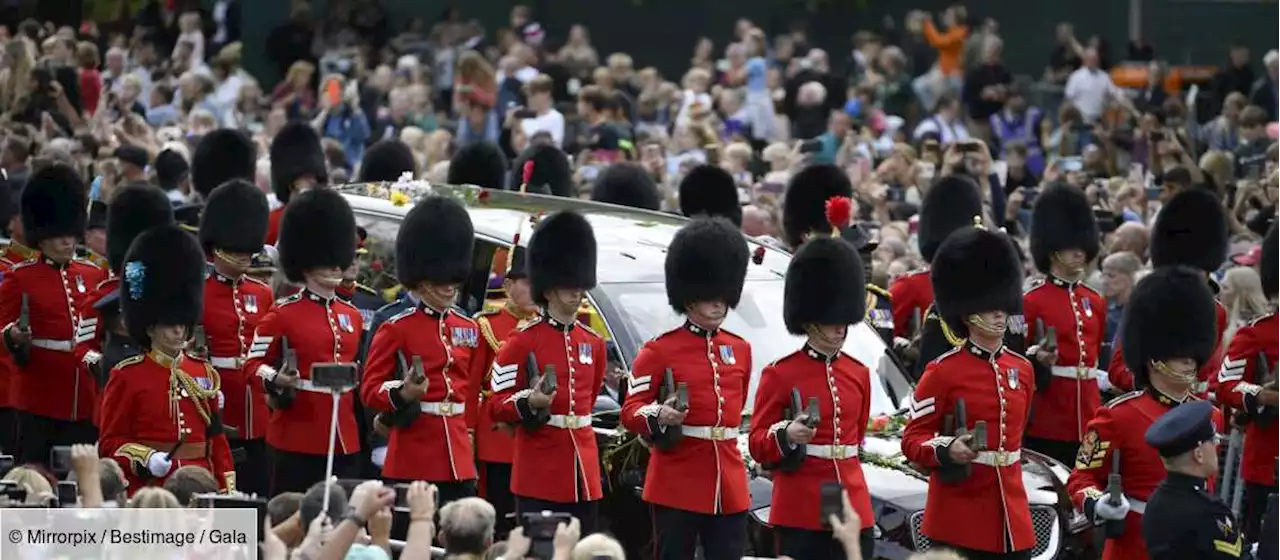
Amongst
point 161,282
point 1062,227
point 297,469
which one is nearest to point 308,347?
point 297,469

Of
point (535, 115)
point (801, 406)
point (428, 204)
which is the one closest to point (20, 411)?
point (428, 204)

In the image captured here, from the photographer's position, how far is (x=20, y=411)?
1112cm

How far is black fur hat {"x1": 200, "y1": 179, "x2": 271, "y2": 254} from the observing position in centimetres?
1046

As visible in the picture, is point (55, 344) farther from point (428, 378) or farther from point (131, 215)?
point (428, 378)

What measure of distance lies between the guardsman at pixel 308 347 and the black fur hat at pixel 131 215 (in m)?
1.28

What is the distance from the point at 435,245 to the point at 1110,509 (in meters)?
2.96

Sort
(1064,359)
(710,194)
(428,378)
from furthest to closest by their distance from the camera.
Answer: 1. (710,194)
2. (1064,359)
3. (428,378)

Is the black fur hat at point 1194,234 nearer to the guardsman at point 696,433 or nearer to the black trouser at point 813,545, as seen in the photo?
the guardsman at point 696,433

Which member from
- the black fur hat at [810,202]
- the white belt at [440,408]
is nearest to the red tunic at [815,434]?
the white belt at [440,408]

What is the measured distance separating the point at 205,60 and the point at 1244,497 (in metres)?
14.0

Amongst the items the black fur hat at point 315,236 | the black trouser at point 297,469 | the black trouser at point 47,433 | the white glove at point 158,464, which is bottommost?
the black trouser at point 47,433

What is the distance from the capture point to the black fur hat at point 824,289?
9.00 m

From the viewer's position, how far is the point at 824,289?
9.00m

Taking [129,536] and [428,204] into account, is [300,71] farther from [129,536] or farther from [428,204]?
[129,536]
